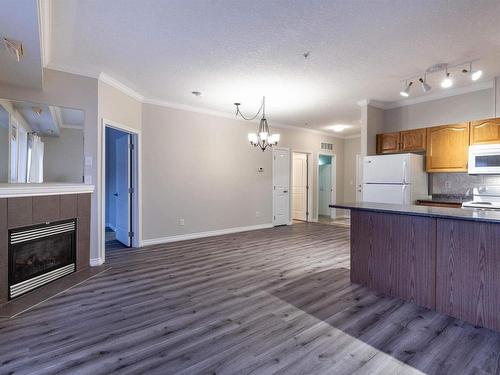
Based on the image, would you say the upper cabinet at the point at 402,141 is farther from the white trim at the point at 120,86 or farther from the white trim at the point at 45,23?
the white trim at the point at 45,23

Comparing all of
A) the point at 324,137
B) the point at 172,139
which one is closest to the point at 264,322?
the point at 172,139

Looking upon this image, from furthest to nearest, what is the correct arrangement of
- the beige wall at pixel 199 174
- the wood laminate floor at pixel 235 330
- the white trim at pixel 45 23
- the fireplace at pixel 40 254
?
the beige wall at pixel 199 174 → the fireplace at pixel 40 254 → the white trim at pixel 45 23 → the wood laminate floor at pixel 235 330

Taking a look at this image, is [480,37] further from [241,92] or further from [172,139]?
[172,139]

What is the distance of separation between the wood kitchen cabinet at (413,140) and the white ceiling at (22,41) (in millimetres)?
5509

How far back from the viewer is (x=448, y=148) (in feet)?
15.4

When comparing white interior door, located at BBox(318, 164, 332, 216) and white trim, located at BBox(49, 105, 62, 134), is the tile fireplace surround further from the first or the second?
white interior door, located at BBox(318, 164, 332, 216)

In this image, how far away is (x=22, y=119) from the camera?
370cm

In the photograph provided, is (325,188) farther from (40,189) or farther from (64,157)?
(40,189)

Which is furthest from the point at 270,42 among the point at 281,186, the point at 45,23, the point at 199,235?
the point at 281,186

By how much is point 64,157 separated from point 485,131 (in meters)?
6.20

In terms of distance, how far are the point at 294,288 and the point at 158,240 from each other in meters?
3.27

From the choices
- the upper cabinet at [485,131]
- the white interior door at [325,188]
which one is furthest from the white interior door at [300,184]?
the upper cabinet at [485,131]

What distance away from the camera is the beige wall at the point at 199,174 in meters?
5.51

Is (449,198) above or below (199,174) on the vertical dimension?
below
